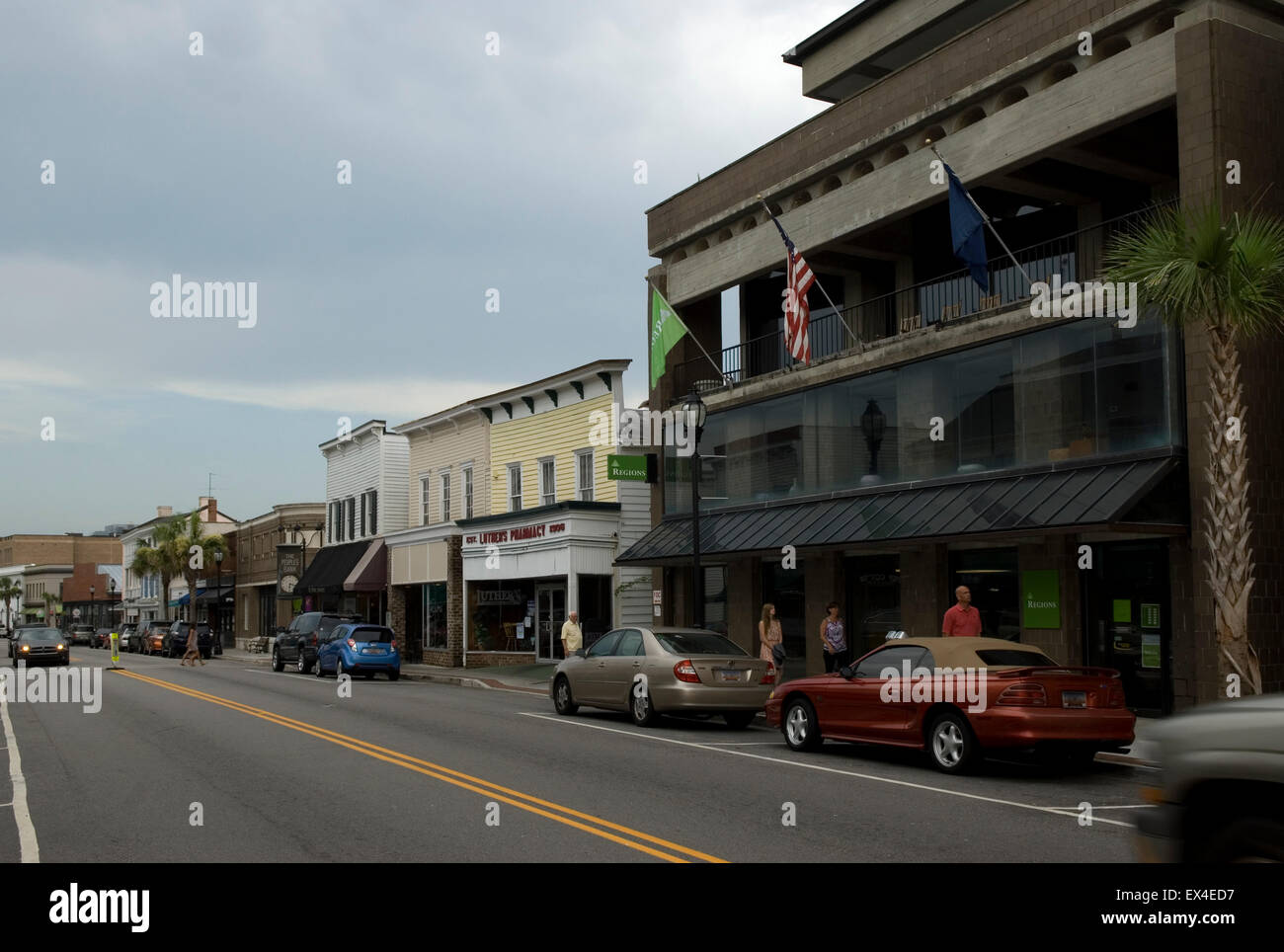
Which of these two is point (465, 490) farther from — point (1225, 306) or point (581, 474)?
point (1225, 306)

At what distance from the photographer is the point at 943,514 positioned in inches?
782

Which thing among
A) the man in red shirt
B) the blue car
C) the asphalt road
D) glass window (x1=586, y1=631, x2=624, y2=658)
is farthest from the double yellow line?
the blue car

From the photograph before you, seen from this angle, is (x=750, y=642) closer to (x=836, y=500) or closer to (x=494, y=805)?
(x=836, y=500)

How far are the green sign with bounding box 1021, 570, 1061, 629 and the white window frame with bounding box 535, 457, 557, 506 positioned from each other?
17.1m

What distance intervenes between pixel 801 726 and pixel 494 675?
17330mm

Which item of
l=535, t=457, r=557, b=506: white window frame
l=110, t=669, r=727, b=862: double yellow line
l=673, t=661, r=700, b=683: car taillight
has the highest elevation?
l=535, t=457, r=557, b=506: white window frame

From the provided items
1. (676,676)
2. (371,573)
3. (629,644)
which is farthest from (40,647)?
(676,676)

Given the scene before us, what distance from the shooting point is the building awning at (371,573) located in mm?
42875

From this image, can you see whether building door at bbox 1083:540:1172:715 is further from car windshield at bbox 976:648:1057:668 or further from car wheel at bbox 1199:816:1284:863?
car wheel at bbox 1199:816:1284:863

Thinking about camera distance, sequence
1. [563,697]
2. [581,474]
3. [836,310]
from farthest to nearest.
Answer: [581,474], [836,310], [563,697]

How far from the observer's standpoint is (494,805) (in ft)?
31.9

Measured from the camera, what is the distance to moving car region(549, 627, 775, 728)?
1692 cm
